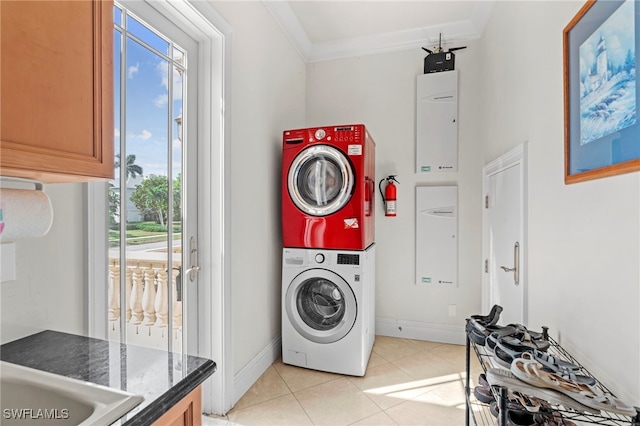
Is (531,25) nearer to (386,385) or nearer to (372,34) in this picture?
(372,34)

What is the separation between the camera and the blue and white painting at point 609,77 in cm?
104

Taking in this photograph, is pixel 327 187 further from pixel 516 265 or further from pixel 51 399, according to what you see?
pixel 51 399

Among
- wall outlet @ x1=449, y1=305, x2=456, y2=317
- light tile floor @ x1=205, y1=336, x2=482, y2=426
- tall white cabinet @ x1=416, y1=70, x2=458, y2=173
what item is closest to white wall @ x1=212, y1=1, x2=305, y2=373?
light tile floor @ x1=205, y1=336, x2=482, y2=426

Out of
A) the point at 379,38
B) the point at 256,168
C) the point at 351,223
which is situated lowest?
the point at 351,223

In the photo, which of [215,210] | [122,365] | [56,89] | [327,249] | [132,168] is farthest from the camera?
[327,249]

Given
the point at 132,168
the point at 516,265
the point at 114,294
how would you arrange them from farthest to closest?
the point at 516,265 → the point at 132,168 → the point at 114,294

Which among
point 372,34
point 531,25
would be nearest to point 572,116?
point 531,25

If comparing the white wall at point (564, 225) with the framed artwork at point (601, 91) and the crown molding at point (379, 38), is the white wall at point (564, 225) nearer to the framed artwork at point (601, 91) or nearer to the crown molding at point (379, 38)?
the framed artwork at point (601, 91)

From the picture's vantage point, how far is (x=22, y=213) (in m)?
0.77

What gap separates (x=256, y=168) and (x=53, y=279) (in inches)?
58.8

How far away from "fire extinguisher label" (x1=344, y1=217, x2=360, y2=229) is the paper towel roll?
6.06 ft

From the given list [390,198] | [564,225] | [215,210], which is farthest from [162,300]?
[390,198]

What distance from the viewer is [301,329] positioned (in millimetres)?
2561

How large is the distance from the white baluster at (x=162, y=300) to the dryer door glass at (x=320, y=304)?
1055 millimetres
